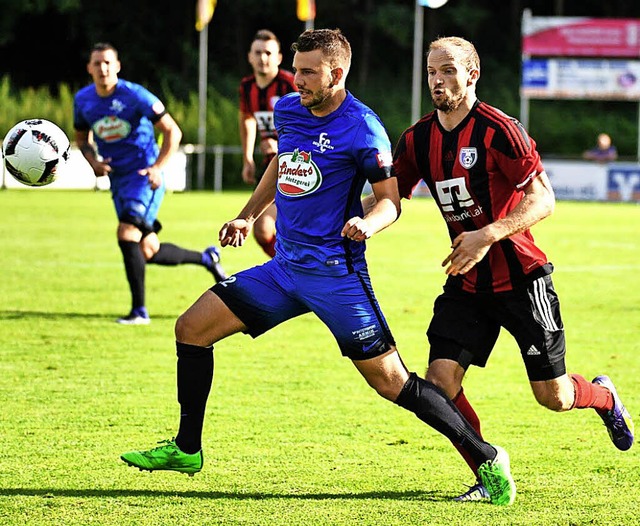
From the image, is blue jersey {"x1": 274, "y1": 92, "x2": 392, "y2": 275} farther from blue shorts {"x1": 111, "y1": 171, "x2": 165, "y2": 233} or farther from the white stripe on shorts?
blue shorts {"x1": 111, "y1": 171, "x2": 165, "y2": 233}

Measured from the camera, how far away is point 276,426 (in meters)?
6.64

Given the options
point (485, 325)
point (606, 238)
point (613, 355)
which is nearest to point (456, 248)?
point (485, 325)

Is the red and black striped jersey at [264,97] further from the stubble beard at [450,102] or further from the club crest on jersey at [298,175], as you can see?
the stubble beard at [450,102]

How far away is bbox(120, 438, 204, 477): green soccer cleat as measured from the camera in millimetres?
5359

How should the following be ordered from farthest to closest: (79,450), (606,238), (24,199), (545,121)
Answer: (545,121)
(24,199)
(606,238)
(79,450)

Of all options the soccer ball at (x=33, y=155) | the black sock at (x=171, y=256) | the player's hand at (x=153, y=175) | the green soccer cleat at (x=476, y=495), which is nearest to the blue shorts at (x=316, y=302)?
the green soccer cleat at (x=476, y=495)

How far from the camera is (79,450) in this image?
598 centimetres

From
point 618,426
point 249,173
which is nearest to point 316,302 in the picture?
point 618,426

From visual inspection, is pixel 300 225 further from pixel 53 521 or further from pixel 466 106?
pixel 53 521

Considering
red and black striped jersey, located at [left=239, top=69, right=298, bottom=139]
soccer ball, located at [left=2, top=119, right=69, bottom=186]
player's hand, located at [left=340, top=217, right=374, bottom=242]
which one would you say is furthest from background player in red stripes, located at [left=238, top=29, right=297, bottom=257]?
player's hand, located at [left=340, top=217, right=374, bottom=242]

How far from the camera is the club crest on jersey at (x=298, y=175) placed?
5.26m

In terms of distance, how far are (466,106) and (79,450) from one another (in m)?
2.53

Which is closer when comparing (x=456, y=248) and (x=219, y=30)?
(x=456, y=248)

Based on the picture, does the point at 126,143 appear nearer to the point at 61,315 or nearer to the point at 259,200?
the point at 61,315
